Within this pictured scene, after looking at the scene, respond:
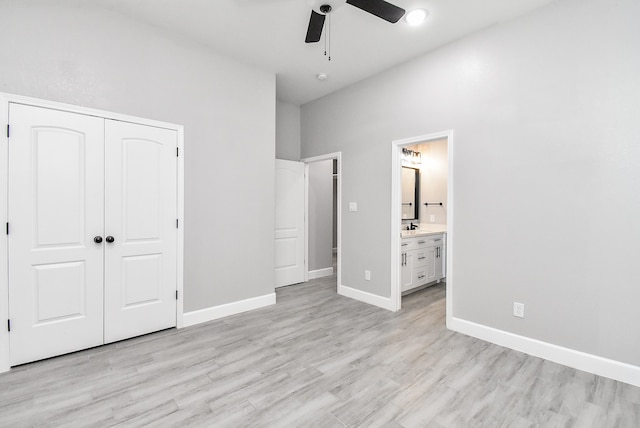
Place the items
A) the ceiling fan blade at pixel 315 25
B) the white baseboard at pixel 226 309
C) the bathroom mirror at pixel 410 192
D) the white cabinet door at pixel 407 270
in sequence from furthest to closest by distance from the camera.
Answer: the bathroom mirror at pixel 410 192 → the white cabinet door at pixel 407 270 → the white baseboard at pixel 226 309 → the ceiling fan blade at pixel 315 25

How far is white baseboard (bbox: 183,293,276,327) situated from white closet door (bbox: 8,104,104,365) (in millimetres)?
818

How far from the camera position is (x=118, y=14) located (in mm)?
2781

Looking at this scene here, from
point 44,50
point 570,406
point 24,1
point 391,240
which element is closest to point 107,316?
point 44,50

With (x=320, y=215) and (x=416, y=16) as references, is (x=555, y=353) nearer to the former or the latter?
(x=416, y=16)

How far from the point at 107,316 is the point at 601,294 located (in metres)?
4.25

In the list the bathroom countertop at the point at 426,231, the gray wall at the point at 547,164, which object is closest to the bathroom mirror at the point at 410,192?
the bathroom countertop at the point at 426,231

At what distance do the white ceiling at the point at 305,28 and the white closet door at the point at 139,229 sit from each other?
3.59ft

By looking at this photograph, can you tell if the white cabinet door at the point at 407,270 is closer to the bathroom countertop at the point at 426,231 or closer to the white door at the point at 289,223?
the bathroom countertop at the point at 426,231

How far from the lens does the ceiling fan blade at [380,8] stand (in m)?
2.09

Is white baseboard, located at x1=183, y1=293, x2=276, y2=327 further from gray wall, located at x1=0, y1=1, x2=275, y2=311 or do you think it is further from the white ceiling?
the white ceiling

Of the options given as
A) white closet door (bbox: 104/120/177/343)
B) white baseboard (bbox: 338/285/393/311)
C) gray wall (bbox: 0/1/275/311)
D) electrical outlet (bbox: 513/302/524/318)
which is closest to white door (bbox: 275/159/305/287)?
gray wall (bbox: 0/1/275/311)

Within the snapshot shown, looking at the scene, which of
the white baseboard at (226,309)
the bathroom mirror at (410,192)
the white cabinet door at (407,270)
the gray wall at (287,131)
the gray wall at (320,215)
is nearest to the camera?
the white baseboard at (226,309)

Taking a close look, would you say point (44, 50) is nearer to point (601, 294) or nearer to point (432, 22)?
point (432, 22)

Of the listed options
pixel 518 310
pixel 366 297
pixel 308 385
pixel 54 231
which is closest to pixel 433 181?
pixel 366 297
